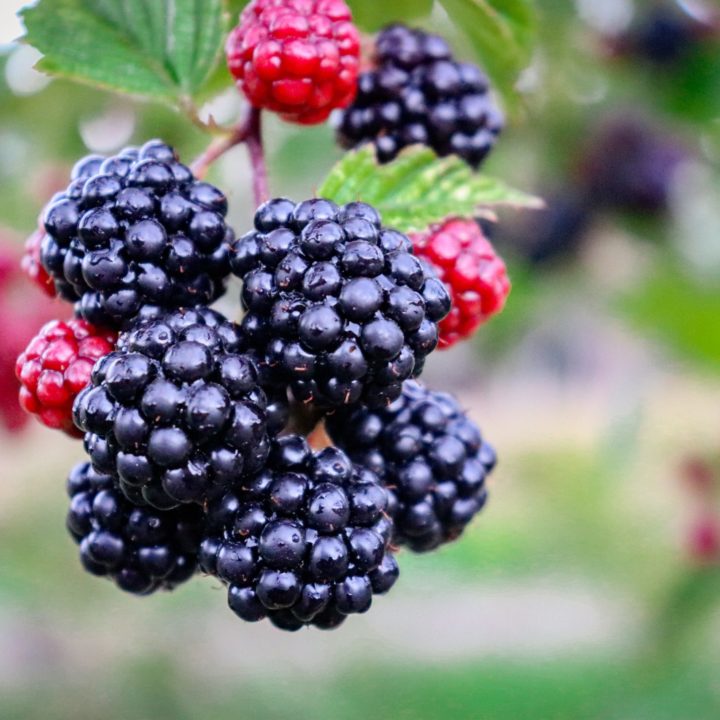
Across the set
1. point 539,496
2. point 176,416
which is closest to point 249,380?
point 176,416

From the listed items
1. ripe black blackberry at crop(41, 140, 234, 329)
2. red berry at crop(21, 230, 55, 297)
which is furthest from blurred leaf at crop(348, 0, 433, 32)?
red berry at crop(21, 230, 55, 297)

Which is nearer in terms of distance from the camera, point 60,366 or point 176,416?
point 176,416

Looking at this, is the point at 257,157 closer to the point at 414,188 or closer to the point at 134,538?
the point at 414,188

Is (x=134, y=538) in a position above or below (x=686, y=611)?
above

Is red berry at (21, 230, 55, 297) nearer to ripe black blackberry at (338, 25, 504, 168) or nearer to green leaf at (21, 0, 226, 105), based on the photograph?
green leaf at (21, 0, 226, 105)

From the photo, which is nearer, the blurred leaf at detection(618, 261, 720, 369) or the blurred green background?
the blurred leaf at detection(618, 261, 720, 369)

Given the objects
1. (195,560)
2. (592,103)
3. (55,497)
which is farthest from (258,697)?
(195,560)
